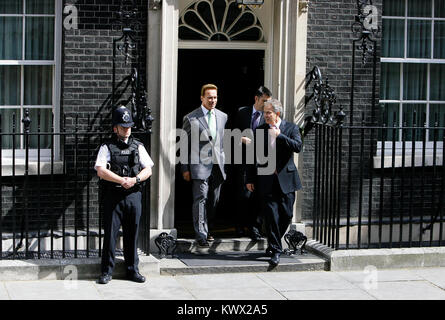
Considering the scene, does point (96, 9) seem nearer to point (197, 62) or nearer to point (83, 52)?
point (83, 52)

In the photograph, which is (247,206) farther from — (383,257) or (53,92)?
(53,92)

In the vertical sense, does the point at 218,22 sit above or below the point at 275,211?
above

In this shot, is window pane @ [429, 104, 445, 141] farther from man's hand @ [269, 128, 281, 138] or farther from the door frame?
man's hand @ [269, 128, 281, 138]

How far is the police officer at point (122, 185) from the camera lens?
9523 millimetres

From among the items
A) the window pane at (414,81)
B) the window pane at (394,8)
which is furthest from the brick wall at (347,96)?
the window pane at (414,81)

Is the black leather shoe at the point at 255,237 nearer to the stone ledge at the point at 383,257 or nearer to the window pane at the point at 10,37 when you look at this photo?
the stone ledge at the point at 383,257

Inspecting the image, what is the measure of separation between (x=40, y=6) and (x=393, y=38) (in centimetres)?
447

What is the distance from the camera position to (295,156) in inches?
452

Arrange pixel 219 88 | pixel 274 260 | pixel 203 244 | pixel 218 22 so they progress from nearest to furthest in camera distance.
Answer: pixel 274 260
pixel 203 244
pixel 218 22
pixel 219 88

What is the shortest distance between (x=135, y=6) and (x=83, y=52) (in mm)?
800

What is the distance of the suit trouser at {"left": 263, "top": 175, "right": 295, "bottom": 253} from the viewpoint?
1048cm

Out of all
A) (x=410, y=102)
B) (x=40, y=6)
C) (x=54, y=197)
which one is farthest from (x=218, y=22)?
(x=54, y=197)

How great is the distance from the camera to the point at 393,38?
1212 centimetres

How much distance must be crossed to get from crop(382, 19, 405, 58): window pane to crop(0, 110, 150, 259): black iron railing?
12.6 feet
